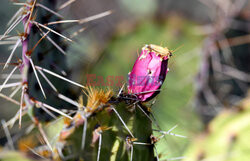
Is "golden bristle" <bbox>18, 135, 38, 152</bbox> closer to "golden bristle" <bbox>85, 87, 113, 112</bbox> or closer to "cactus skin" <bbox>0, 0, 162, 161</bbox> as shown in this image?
"cactus skin" <bbox>0, 0, 162, 161</bbox>

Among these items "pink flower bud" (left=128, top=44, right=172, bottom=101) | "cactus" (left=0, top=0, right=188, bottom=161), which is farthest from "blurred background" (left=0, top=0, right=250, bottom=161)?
"pink flower bud" (left=128, top=44, right=172, bottom=101)

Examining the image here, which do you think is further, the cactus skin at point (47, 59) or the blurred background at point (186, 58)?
the blurred background at point (186, 58)

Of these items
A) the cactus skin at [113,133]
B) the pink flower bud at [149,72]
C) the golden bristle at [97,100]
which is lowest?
the cactus skin at [113,133]

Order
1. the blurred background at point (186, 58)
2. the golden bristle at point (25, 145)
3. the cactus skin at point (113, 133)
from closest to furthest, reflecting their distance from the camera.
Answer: the cactus skin at point (113, 133)
the golden bristle at point (25, 145)
the blurred background at point (186, 58)

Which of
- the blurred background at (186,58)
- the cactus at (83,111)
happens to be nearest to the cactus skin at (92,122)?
the cactus at (83,111)

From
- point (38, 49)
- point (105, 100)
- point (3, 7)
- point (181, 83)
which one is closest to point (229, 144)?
point (181, 83)

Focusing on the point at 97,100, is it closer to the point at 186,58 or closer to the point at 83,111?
the point at 83,111

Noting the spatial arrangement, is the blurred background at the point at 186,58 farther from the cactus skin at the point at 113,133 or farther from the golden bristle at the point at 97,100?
the golden bristle at the point at 97,100

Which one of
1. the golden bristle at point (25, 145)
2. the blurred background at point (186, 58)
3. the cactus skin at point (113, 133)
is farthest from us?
the blurred background at point (186, 58)

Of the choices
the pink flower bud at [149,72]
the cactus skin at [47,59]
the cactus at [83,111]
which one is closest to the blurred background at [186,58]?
the cactus skin at [47,59]

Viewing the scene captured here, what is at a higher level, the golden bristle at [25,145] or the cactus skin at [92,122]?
the cactus skin at [92,122]
